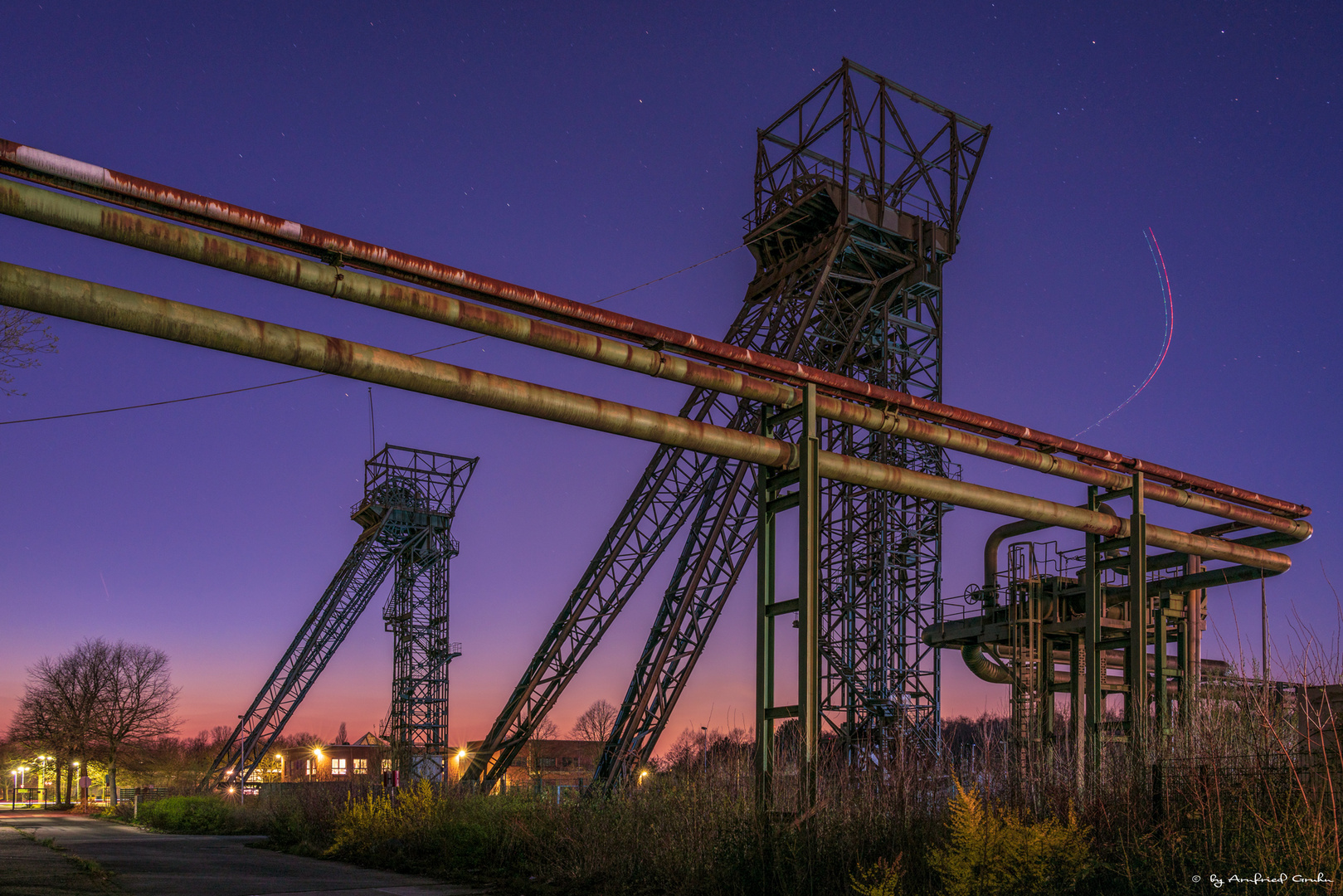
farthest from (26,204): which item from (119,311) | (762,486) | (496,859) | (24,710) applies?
(24,710)

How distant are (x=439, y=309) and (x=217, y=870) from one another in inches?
449

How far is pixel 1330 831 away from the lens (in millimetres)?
7172

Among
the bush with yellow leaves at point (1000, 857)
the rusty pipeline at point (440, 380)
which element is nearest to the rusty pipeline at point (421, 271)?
the rusty pipeline at point (440, 380)

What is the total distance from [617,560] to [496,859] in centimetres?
1047

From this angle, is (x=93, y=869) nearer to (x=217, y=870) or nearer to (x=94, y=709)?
(x=217, y=870)

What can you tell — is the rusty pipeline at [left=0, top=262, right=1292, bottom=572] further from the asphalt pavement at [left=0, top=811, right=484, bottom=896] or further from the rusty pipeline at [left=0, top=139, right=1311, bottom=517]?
the asphalt pavement at [left=0, top=811, right=484, bottom=896]

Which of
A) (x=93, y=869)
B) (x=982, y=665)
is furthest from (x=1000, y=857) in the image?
(x=982, y=665)

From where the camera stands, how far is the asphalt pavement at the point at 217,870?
41.2ft

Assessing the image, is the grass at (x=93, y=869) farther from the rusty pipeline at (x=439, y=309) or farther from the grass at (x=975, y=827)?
the rusty pipeline at (x=439, y=309)

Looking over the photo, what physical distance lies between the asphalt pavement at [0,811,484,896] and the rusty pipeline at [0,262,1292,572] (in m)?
6.50

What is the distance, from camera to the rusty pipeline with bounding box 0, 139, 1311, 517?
7867 millimetres

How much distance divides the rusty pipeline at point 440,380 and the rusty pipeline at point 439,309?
46cm

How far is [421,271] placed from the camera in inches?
360

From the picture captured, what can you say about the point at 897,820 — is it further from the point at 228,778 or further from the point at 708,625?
the point at 228,778
